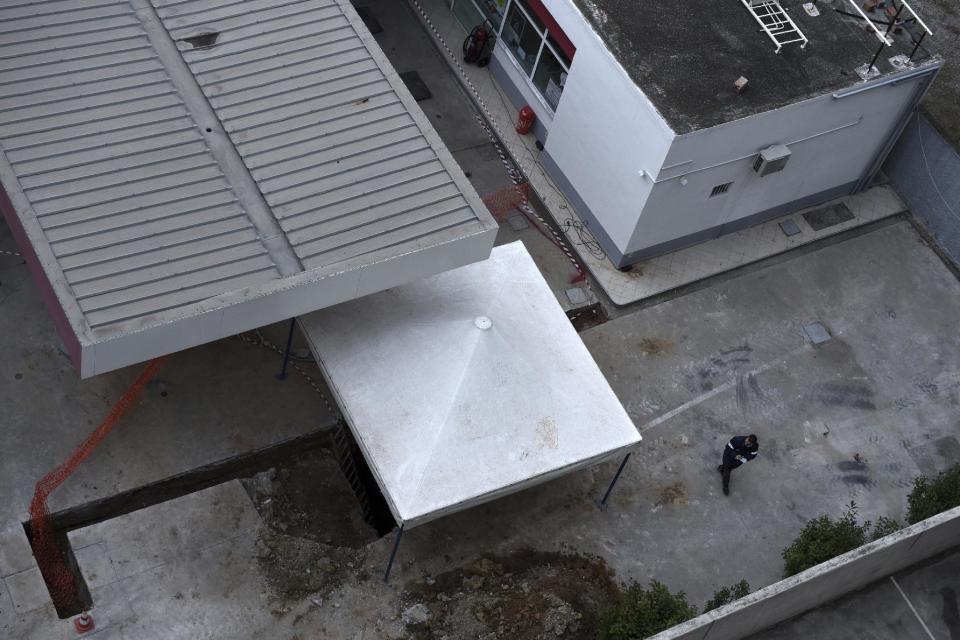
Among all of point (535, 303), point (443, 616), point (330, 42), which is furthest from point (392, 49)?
point (443, 616)

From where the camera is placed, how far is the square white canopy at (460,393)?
64.0 ft

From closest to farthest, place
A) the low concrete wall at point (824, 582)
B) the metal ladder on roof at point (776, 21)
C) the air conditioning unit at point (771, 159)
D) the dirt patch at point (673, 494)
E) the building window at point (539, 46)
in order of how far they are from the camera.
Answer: the low concrete wall at point (824, 582) < the dirt patch at point (673, 494) < the air conditioning unit at point (771, 159) < the metal ladder on roof at point (776, 21) < the building window at point (539, 46)

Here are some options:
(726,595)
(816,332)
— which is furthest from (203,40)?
(816,332)

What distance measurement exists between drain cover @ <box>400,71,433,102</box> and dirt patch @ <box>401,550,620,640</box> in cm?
1218

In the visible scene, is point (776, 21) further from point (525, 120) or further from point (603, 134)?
point (525, 120)

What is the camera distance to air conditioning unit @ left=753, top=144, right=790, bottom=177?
24734 millimetres

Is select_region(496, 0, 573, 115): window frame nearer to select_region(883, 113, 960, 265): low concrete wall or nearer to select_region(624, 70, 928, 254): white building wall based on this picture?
select_region(624, 70, 928, 254): white building wall

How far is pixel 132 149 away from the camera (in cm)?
1939

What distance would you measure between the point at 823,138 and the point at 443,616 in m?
13.3

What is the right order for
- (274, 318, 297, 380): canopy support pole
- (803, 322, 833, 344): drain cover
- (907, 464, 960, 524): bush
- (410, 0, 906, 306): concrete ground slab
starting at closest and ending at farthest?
(274, 318, 297, 380): canopy support pole < (907, 464, 960, 524): bush < (803, 322, 833, 344): drain cover < (410, 0, 906, 306): concrete ground slab

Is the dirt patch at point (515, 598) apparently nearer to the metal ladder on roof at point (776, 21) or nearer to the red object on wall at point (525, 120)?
the red object on wall at point (525, 120)

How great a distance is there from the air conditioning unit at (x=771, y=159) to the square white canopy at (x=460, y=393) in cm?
636

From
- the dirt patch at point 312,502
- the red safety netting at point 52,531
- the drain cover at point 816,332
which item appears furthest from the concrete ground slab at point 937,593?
the red safety netting at point 52,531

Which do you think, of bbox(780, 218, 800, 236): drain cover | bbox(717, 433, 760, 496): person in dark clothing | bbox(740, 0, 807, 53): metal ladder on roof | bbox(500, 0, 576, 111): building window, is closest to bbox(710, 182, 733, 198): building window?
bbox(780, 218, 800, 236): drain cover
